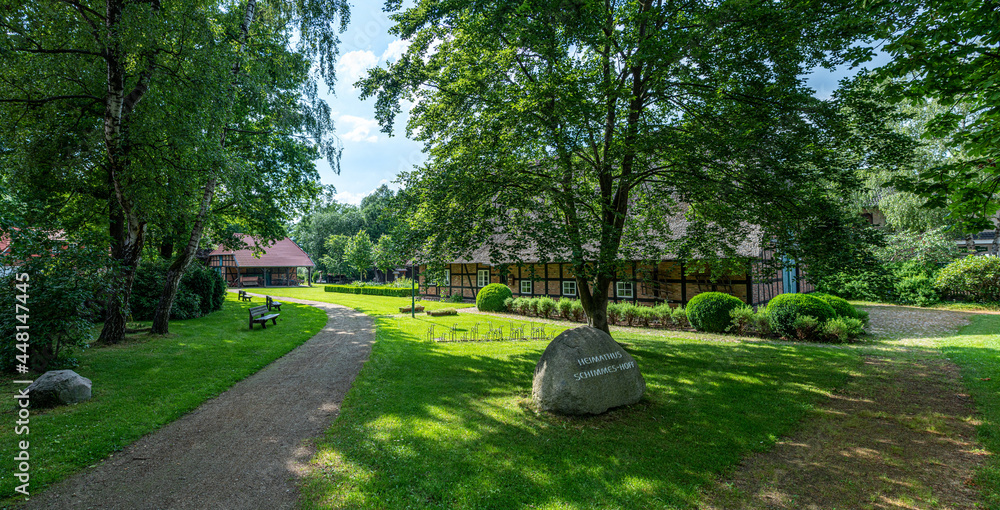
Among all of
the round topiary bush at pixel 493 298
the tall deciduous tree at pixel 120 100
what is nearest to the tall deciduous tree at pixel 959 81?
the tall deciduous tree at pixel 120 100

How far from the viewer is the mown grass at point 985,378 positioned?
13.2 feet

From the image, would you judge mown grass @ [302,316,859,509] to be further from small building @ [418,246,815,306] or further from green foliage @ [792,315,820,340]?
small building @ [418,246,815,306]

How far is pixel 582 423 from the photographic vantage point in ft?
17.9

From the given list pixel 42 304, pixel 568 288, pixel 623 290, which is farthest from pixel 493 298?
pixel 42 304

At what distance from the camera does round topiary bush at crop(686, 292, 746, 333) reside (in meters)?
12.6

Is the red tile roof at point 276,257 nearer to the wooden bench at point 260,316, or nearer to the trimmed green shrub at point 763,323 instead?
the wooden bench at point 260,316

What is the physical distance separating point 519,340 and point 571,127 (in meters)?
6.92

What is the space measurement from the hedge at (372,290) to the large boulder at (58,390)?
2363cm

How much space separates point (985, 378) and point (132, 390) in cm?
1502

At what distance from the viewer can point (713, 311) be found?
12617 millimetres

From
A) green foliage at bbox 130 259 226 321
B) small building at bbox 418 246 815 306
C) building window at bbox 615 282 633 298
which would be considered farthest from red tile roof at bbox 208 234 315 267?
building window at bbox 615 282 633 298

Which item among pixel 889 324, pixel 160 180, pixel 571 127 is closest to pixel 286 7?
pixel 160 180

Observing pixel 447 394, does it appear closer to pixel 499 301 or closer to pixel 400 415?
pixel 400 415

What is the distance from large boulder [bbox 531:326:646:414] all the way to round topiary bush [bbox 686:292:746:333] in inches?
314
